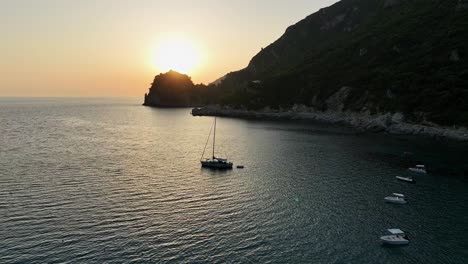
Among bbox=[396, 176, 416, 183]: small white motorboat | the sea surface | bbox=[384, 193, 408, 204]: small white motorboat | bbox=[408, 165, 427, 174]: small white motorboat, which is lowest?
the sea surface

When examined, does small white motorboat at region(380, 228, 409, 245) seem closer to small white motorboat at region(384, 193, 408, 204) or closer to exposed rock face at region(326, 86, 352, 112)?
small white motorboat at region(384, 193, 408, 204)

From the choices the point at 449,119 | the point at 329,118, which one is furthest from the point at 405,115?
the point at 329,118

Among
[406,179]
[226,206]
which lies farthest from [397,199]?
[226,206]

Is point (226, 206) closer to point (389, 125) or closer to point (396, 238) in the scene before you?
point (396, 238)

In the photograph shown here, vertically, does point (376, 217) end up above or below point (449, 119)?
below

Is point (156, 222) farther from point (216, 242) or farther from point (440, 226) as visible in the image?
point (440, 226)

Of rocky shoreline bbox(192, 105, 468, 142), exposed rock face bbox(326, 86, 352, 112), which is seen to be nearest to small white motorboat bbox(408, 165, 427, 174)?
rocky shoreline bbox(192, 105, 468, 142)

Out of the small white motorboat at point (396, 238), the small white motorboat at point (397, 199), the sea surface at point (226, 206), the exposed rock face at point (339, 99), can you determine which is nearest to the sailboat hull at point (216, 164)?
the sea surface at point (226, 206)
